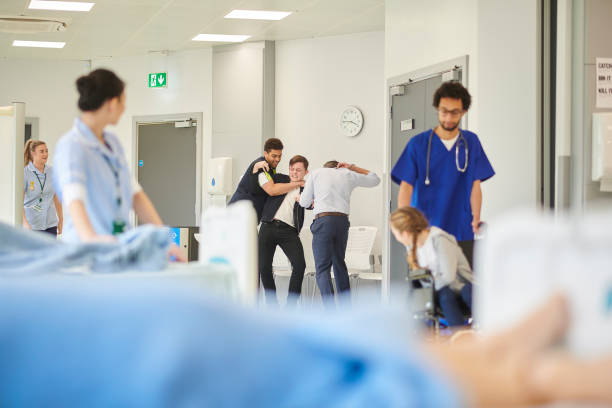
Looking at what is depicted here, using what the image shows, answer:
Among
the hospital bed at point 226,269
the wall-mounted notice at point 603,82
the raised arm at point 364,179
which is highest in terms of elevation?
the wall-mounted notice at point 603,82

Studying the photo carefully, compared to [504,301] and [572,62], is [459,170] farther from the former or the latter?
[504,301]

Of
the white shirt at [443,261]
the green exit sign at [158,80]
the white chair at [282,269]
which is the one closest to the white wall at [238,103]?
the green exit sign at [158,80]

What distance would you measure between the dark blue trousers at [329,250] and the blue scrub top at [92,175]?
12.8 ft

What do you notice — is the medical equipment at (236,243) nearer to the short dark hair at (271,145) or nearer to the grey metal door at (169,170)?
the short dark hair at (271,145)

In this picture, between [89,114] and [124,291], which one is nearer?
[124,291]

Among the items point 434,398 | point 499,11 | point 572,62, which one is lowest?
point 434,398

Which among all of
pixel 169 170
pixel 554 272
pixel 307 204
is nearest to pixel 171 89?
pixel 169 170

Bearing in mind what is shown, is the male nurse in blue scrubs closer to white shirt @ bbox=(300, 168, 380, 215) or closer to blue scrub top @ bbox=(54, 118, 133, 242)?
blue scrub top @ bbox=(54, 118, 133, 242)

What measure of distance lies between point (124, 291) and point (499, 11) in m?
5.40

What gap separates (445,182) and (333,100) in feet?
18.8

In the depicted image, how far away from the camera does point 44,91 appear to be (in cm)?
1188

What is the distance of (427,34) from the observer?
22.1 feet

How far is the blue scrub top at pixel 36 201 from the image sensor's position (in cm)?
737

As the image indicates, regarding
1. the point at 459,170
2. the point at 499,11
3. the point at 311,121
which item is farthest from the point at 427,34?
the point at 311,121
